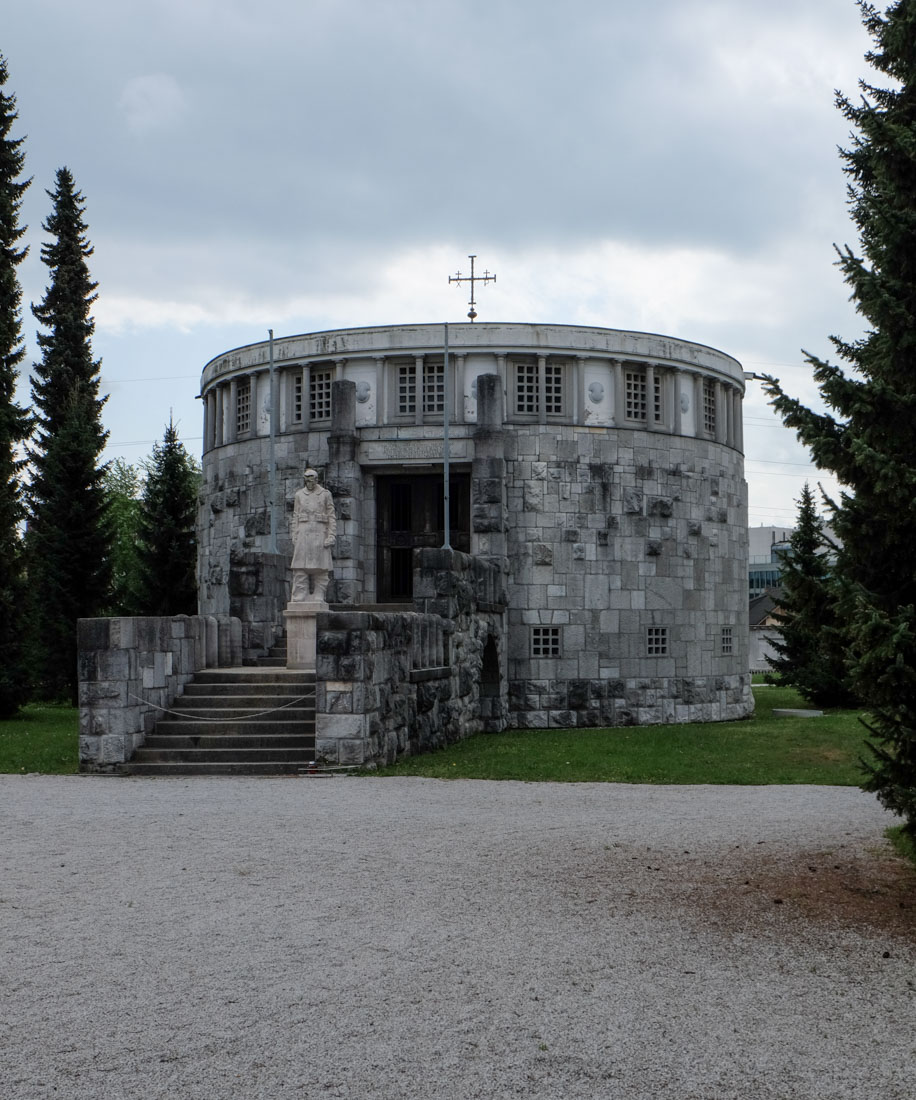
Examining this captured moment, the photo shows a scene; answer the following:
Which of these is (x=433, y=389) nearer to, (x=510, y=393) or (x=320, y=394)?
(x=510, y=393)

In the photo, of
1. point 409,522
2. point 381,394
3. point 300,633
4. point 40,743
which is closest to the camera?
point 300,633

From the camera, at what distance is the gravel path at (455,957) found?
5.46 metres

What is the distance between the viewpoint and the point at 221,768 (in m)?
16.1

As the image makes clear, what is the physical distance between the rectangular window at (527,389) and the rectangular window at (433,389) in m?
1.62

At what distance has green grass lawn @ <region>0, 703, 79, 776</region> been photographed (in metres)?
17.1

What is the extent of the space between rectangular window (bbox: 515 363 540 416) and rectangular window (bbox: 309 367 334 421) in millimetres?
4048

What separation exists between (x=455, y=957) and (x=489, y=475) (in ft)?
64.6

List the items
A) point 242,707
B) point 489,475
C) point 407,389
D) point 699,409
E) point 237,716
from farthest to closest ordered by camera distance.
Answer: point 699,409
point 407,389
point 489,475
point 242,707
point 237,716

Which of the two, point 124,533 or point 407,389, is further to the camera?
point 124,533

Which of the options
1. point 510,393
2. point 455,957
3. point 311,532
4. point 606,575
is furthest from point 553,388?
point 455,957

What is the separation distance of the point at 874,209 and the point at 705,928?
4873 mm

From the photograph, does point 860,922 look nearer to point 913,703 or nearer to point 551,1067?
point 913,703

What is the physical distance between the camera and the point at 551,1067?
548 cm

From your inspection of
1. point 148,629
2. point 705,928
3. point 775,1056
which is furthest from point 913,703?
point 148,629
